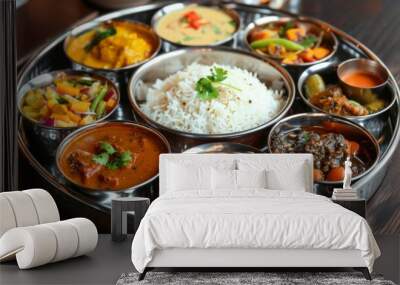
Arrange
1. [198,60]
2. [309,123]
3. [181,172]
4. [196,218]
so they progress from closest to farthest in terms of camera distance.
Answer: [196,218] < [181,172] < [309,123] < [198,60]

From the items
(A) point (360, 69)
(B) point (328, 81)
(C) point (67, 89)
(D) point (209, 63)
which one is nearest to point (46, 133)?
(C) point (67, 89)

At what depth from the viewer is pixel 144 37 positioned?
5.97 m

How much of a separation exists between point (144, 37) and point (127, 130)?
2.84 ft

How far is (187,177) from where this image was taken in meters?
5.08

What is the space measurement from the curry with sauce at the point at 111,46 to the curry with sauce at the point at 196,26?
147mm

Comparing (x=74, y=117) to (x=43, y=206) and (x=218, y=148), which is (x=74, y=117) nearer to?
(x=43, y=206)

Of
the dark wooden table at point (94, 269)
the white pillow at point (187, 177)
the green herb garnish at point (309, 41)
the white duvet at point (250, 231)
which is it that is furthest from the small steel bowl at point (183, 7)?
the white duvet at point (250, 231)

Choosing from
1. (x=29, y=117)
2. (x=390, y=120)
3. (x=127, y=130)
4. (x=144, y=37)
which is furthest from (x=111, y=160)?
(x=390, y=120)

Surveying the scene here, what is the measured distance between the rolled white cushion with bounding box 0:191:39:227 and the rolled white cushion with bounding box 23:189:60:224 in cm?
3

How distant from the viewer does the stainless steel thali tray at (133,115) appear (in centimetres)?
537

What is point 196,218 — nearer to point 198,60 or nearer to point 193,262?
point 193,262

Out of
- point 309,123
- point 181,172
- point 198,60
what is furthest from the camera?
point 198,60

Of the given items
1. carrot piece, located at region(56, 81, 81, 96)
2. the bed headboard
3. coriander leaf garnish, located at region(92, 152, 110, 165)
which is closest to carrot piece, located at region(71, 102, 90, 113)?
carrot piece, located at region(56, 81, 81, 96)

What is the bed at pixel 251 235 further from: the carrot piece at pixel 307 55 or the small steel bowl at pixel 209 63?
the carrot piece at pixel 307 55
